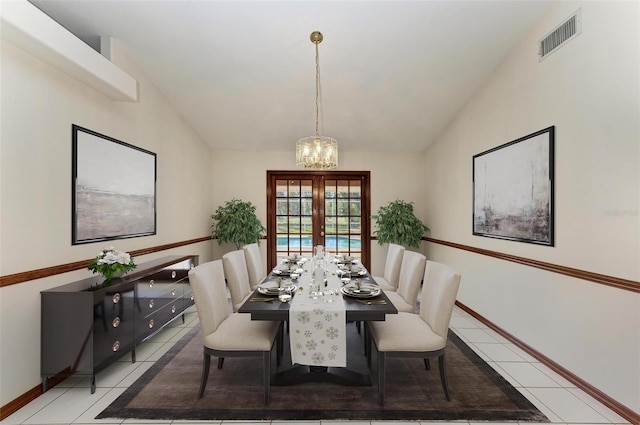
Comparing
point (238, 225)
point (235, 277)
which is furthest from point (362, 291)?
point (238, 225)

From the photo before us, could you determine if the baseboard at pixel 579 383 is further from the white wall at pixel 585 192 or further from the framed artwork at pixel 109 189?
the framed artwork at pixel 109 189

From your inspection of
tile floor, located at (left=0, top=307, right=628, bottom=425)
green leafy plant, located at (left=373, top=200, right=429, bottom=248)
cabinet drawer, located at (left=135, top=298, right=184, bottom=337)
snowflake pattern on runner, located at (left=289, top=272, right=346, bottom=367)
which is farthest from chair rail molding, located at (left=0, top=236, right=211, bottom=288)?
green leafy plant, located at (left=373, top=200, right=429, bottom=248)

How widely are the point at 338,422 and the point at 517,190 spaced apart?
2.83 metres

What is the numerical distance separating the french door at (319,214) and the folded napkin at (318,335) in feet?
12.8

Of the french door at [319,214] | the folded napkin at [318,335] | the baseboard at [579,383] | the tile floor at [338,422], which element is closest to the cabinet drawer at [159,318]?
the tile floor at [338,422]

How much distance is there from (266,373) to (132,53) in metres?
3.59

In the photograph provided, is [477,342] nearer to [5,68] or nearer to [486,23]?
[486,23]

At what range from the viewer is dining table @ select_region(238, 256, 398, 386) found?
2.03 m

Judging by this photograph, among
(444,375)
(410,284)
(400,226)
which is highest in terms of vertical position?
(400,226)

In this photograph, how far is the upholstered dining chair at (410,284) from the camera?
2.92m

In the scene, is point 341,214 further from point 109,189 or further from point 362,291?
point 109,189

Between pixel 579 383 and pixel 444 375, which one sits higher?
pixel 444 375

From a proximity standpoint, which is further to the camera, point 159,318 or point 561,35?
point 159,318

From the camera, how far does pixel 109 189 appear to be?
307cm
